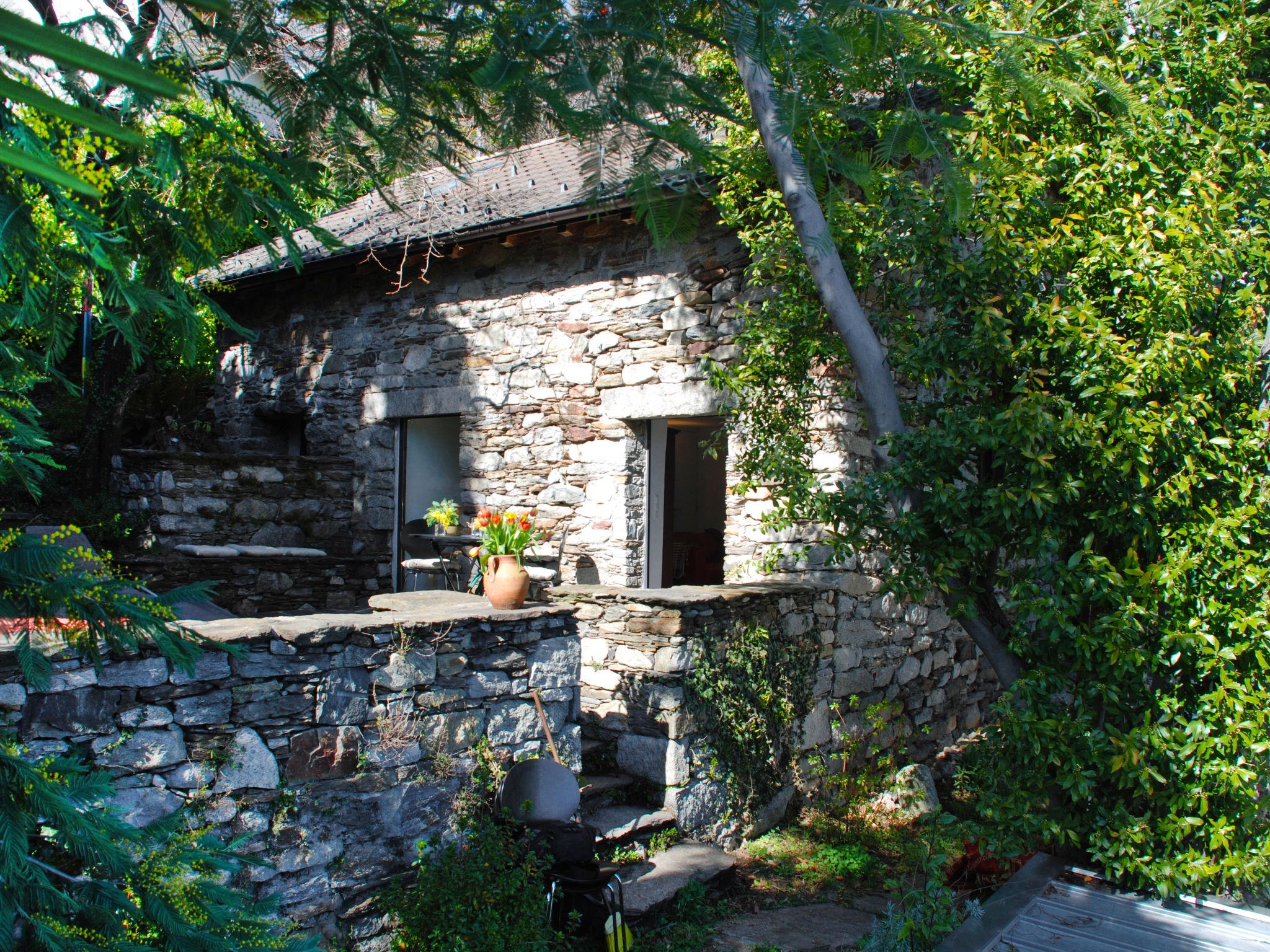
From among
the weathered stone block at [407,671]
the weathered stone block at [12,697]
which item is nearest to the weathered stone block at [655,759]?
the weathered stone block at [407,671]

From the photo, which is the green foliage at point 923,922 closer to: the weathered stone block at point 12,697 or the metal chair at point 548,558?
the weathered stone block at point 12,697

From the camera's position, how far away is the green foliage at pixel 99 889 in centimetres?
146

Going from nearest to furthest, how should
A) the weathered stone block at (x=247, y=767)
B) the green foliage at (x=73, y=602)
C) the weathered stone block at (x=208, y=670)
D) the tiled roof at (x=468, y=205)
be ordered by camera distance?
the green foliage at (x=73, y=602)
the weathered stone block at (x=208, y=670)
the weathered stone block at (x=247, y=767)
the tiled roof at (x=468, y=205)

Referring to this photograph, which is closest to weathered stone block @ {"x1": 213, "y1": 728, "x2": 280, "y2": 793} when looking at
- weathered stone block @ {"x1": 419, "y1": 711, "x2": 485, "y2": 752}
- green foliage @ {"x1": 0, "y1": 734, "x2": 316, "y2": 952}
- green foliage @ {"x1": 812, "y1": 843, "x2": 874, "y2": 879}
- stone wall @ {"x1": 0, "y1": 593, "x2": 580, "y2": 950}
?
stone wall @ {"x1": 0, "y1": 593, "x2": 580, "y2": 950}

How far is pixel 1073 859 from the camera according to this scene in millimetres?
3629

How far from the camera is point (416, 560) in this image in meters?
7.19

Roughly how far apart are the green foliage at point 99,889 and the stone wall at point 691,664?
2817 mm

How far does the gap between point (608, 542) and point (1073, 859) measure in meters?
3.59

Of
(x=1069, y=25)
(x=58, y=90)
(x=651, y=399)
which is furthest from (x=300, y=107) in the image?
(x=651, y=399)

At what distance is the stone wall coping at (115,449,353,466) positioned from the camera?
6922mm

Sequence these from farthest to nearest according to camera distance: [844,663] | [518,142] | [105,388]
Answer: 1. [105,388]
2. [844,663]
3. [518,142]

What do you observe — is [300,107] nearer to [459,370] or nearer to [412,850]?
[412,850]

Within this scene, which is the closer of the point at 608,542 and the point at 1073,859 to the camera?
the point at 1073,859

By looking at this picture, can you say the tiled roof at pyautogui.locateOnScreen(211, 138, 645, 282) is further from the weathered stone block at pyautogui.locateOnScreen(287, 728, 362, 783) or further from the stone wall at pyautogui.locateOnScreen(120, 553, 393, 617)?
the weathered stone block at pyautogui.locateOnScreen(287, 728, 362, 783)
